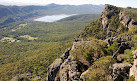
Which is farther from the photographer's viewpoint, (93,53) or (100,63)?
(93,53)

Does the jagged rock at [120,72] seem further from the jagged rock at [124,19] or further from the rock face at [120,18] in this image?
the jagged rock at [124,19]

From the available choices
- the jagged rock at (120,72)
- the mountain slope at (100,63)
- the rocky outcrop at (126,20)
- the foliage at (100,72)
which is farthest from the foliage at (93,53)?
the rocky outcrop at (126,20)

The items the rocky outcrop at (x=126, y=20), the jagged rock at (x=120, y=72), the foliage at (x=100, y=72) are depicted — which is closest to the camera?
the jagged rock at (x=120, y=72)

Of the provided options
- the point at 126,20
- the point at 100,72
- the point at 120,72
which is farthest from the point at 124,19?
the point at 120,72

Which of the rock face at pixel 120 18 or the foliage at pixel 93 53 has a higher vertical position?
the rock face at pixel 120 18

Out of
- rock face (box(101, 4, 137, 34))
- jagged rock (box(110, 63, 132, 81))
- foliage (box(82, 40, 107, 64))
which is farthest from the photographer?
rock face (box(101, 4, 137, 34))

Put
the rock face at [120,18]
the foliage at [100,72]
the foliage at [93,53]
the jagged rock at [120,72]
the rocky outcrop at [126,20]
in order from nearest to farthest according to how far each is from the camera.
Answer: the jagged rock at [120,72], the foliage at [100,72], the foliage at [93,53], the rocky outcrop at [126,20], the rock face at [120,18]

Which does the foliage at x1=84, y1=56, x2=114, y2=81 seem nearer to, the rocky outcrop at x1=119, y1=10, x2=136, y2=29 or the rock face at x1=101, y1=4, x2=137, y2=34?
the rocky outcrop at x1=119, y1=10, x2=136, y2=29

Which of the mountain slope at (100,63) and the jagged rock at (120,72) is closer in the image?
the jagged rock at (120,72)

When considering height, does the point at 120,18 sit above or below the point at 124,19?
above

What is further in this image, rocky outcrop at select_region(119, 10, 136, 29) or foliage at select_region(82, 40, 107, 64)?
rocky outcrop at select_region(119, 10, 136, 29)

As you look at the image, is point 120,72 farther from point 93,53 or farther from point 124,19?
point 124,19

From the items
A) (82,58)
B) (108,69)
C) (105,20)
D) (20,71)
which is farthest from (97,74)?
(20,71)

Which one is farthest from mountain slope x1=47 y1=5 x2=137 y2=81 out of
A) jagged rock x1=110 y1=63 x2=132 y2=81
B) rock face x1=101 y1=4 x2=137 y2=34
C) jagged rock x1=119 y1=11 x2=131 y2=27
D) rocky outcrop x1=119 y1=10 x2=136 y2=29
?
jagged rock x1=119 y1=11 x2=131 y2=27
